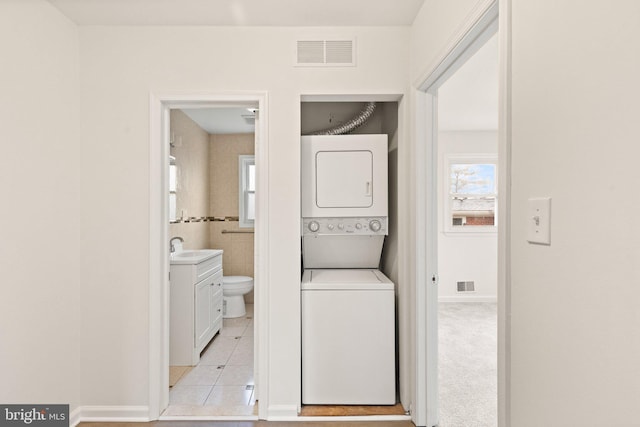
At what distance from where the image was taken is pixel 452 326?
13.9ft

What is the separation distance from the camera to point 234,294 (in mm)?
4383

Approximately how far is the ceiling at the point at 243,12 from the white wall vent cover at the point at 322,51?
0.11m

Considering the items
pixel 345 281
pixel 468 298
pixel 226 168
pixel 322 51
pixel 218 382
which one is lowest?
pixel 218 382

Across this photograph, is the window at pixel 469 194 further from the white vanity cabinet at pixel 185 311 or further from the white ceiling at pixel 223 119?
the white vanity cabinet at pixel 185 311

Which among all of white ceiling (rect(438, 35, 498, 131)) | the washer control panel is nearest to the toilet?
the washer control panel

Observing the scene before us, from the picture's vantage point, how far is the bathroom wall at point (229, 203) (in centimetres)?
519

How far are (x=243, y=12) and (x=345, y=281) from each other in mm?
1834

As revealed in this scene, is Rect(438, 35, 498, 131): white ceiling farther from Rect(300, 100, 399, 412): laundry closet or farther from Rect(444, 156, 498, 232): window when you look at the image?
Rect(300, 100, 399, 412): laundry closet

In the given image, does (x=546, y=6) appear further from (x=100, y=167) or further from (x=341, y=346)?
(x=100, y=167)

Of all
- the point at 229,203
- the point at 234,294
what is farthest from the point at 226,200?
the point at 234,294

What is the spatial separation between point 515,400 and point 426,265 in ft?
3.57

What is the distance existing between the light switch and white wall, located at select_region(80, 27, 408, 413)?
5.36 ft

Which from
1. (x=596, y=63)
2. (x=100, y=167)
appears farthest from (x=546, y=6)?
(x=100, y=167)

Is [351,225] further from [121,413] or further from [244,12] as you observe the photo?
[121,413]
